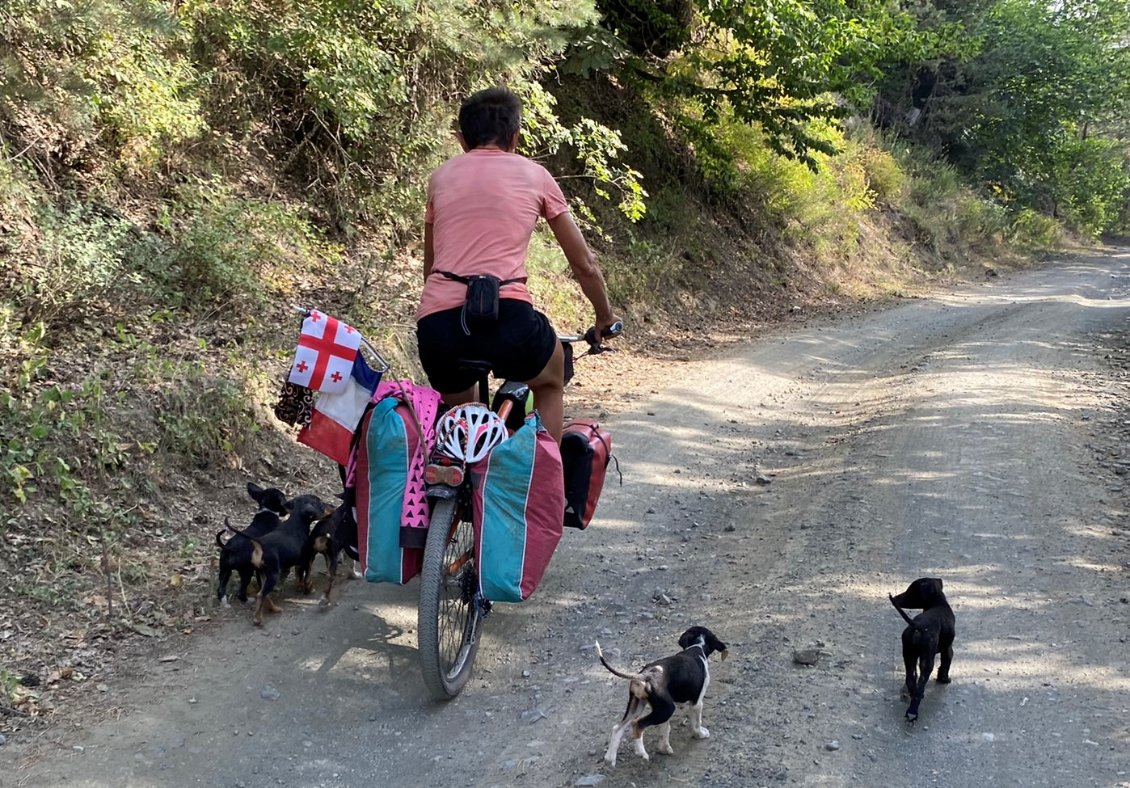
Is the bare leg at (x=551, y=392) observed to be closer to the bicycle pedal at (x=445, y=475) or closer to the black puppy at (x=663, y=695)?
the bicycle pedal at (x=445, y=475)

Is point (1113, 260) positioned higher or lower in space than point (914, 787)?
higher

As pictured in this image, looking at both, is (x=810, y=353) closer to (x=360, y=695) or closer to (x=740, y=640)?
(x=740, y=640)

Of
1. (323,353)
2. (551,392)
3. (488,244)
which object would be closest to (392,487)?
(323,353)

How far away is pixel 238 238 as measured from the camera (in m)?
7.48

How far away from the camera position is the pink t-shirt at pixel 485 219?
3980 millimetres

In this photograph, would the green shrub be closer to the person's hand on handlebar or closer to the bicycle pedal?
the person's hand on handlebar

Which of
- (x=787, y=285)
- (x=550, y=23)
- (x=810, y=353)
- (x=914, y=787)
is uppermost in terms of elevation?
(x=550, y=23)

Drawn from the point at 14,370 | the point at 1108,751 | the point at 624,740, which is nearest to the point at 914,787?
the point at 1108,751

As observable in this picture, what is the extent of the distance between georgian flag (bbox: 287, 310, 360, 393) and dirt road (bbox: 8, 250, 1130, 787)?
1280mm

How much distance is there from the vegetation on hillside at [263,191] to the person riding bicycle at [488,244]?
1.98 meters

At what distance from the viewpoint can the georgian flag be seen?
3.95 meters

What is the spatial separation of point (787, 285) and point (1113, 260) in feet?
69.5

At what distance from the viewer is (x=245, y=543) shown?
4.38 meters

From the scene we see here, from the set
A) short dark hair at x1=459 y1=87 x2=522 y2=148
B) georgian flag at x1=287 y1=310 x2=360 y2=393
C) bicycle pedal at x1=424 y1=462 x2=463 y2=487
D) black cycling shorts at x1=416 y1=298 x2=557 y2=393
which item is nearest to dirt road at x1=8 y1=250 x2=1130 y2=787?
bicycle pedal at x1=424 y1=462 x2=463 y2=487
